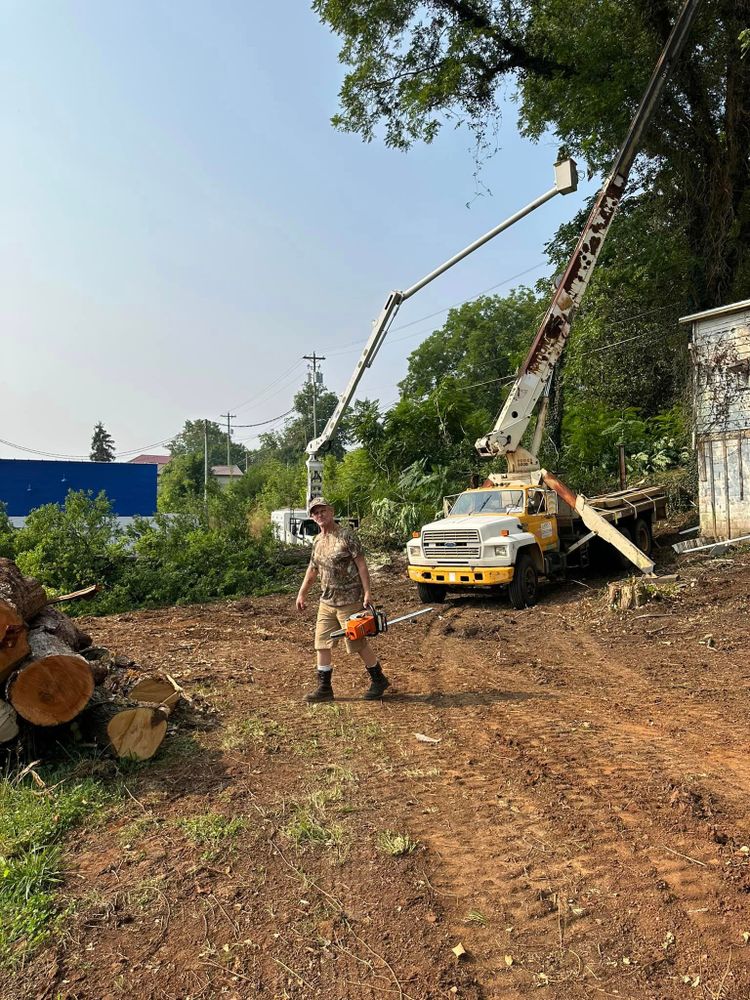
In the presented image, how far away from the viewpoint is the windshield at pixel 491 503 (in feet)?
38.9

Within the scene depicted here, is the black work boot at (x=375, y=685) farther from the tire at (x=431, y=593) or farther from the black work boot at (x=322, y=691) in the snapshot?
the tire at (x=431, y=593)

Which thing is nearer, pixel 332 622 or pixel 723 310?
pixel 332 622

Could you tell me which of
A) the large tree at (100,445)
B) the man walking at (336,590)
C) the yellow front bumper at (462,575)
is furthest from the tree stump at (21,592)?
the large tree at (100,445)

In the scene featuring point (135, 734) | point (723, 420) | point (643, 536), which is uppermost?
point (723, 420)

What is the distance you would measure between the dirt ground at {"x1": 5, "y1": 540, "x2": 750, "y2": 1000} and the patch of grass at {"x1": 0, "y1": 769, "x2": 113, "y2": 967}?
113 mm

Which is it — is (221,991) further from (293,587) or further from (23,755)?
(293,587)

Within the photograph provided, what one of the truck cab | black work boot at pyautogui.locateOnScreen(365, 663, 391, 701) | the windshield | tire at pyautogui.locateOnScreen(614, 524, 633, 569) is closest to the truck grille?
the truck cab

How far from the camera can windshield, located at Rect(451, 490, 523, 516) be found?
1185 centimetres

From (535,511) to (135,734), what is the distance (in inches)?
343

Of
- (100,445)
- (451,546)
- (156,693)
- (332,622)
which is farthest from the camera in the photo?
(100,445)

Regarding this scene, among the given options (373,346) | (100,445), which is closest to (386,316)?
(373,346)

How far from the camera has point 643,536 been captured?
45.6 ft

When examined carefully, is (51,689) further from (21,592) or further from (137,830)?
(21,592)

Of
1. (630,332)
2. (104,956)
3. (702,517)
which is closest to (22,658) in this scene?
(104,956)
